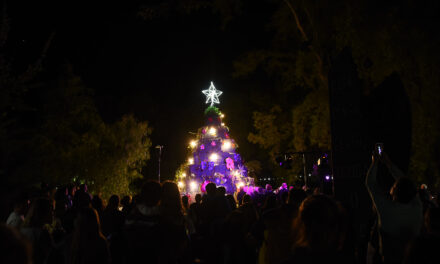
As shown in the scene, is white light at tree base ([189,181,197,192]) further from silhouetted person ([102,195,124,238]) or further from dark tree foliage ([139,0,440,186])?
silhouetted person ([102,195,124,238])

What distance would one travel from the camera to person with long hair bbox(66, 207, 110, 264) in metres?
4.21

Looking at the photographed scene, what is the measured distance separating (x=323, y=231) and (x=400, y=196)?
209cm

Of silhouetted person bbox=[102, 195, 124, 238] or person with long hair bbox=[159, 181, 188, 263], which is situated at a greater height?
person with long hair bbox=[159, 181, 188, 263]

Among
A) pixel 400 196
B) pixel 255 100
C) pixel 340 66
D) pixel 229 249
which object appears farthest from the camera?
pixel 255 100

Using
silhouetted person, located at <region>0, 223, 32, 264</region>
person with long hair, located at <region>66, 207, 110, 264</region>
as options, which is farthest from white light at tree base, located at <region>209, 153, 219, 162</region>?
silhouetted person, located at <region>0, 223, 32, 264</region>

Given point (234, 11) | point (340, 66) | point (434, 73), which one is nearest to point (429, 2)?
point (434, 73)

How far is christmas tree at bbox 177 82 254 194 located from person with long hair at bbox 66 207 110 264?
56.1 ft

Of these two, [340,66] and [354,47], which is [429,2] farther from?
[340,66]

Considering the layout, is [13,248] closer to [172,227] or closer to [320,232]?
[320,232]

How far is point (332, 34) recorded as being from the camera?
20.1 metres

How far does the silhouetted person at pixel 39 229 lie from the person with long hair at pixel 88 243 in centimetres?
74

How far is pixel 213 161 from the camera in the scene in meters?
22.2

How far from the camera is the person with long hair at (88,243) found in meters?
4.21

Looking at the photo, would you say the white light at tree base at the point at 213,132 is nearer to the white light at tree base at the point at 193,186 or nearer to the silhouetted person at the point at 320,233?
the white light at tree base at the point at 193,186
